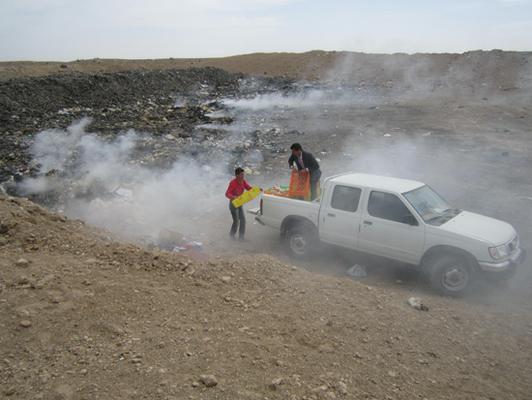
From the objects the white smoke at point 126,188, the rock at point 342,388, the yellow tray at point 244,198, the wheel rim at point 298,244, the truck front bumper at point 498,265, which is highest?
the truck front bumper at point 498,265

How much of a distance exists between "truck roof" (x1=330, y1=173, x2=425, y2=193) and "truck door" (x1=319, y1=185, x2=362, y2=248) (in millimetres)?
129

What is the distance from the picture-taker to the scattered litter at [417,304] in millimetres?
5707

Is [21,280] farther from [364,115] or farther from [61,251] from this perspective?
[364,115]

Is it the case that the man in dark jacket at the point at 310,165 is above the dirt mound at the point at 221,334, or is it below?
above

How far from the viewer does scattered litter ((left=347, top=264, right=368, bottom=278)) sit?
712cm

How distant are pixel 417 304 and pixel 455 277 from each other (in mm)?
941

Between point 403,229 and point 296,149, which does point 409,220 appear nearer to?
point 403,229

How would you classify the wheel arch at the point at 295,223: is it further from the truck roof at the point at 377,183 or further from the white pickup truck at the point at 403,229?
the truck roof at the point at 377,183

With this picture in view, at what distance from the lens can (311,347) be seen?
4.50 meters

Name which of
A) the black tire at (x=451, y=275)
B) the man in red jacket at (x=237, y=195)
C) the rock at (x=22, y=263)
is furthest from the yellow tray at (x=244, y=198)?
the rock at (x=22, y=263)

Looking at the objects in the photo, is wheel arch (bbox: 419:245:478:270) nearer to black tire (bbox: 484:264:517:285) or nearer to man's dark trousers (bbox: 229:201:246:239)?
black tire (bbox: 484:264:517:285)

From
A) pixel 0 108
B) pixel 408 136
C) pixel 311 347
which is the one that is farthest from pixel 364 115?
pixel 311 347

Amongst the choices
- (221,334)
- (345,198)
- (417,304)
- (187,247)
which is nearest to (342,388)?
(221,334)

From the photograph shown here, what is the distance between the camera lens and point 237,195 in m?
8.49
